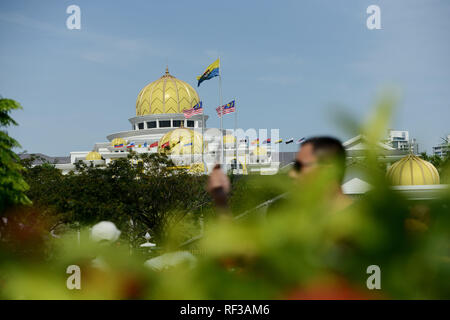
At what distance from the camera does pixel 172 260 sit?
2.37ft

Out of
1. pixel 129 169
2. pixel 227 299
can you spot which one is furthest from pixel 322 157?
pixel 129 169

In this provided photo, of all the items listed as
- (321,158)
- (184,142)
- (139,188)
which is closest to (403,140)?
(321,158)

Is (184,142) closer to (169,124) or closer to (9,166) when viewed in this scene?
(169,124)

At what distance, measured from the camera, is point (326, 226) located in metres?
0.56

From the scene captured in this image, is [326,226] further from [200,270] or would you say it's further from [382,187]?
[200,270]

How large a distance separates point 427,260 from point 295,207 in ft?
0.63

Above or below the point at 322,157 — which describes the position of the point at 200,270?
below

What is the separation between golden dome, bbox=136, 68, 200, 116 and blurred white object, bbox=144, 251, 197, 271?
63474 mm

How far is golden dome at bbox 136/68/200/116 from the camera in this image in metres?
63.6

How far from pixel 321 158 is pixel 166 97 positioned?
6410 cm

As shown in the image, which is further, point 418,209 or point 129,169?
point 129,169

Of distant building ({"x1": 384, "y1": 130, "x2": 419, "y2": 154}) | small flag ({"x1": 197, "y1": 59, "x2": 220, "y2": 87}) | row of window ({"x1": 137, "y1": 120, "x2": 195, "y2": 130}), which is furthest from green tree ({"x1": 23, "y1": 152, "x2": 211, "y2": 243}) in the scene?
row of window ({"x1": 137, "y1": 120, "x2": 195, "y2": 130})
